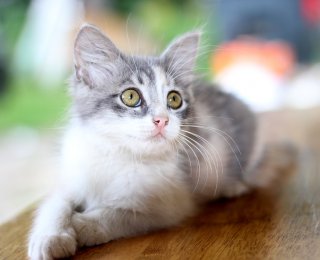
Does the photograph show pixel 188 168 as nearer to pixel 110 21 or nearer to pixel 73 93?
pixel 73 93

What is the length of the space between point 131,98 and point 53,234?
15.4 inches

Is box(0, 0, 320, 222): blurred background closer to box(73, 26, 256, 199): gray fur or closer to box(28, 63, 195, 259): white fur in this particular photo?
box(73, 26, 256, 199): gray fur

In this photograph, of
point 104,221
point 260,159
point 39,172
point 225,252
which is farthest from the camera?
point 39,172

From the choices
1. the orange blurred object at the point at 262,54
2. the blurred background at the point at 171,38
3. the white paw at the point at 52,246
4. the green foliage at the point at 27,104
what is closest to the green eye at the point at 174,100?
the white paw at the point at 52,246

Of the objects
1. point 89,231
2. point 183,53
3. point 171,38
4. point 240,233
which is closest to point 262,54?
point 171,38

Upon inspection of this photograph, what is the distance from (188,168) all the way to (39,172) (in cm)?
182

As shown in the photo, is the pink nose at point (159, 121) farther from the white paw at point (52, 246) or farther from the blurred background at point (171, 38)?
the blurred background at point (171, 38)

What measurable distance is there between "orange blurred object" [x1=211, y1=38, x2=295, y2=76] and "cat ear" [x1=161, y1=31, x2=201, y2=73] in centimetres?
289

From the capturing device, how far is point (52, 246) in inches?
42.4

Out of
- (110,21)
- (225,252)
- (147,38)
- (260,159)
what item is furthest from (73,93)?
(110,21)

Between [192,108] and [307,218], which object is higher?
[192,108]

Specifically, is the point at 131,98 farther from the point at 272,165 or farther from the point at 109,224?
the point at 272,165

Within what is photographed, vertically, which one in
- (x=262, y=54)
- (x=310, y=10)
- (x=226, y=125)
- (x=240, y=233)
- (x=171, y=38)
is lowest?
(x=240, y=233)

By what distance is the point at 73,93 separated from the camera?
1444 millimetres
